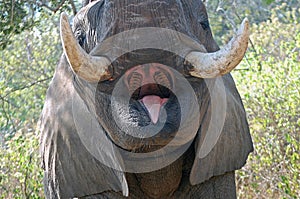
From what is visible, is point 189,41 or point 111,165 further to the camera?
point 111,165

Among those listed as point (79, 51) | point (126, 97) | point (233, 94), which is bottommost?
point (233, 94)

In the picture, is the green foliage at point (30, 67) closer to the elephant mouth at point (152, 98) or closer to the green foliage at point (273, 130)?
the green foliage at point (273, 130)

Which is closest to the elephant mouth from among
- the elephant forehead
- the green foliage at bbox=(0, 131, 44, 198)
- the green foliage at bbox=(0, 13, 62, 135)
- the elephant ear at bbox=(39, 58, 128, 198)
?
the elephant forehead

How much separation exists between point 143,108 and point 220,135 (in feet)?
3.20

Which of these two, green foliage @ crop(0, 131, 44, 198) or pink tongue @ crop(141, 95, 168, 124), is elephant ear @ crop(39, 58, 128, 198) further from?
green foliage @ crop(0, 131, 44, 198)

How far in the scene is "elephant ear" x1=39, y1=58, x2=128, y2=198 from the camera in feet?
10.2

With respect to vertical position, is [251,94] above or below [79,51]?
below

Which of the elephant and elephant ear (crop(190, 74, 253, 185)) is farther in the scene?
elephant ear (crop(190, 74, 253, 185))

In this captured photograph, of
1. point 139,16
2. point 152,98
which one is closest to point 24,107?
point 139,16

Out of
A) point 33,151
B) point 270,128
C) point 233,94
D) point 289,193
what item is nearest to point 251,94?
point 270,128

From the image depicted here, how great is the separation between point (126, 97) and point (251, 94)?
11.4ft

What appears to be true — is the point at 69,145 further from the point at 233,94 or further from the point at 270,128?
the point at 270,128

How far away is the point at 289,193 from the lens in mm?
5129

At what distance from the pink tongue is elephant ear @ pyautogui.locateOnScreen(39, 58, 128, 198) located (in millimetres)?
748
